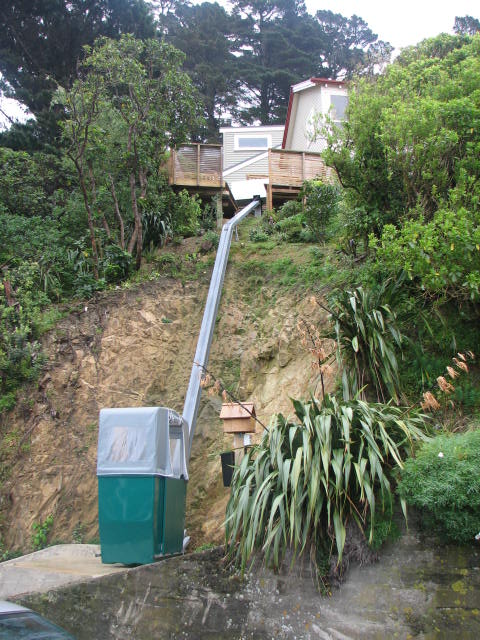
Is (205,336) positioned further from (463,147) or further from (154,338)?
(463,147)

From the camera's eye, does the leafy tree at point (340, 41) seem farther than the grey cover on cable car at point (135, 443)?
Result: Yes

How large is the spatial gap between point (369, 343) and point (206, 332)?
4103mm

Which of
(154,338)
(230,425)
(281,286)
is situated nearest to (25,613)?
(230,425)

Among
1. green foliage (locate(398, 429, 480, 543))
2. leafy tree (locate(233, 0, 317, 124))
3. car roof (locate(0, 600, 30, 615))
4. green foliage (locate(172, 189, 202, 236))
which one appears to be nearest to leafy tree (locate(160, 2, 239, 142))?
leafy tree (locate(233, 0, 317, 124))

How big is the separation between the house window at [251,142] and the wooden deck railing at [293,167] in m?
7.54

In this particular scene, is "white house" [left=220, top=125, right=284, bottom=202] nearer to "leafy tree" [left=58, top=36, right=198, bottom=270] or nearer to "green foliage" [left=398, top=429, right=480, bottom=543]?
"leafy tree" [left=58, top=36, right=198, bottom=270]

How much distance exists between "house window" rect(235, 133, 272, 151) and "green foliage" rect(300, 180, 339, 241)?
13.8 metres

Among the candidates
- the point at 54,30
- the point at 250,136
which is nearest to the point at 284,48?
the point at 250,136

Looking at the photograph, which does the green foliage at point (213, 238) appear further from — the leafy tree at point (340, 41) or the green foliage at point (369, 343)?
the leafy tree at point (340, 41)

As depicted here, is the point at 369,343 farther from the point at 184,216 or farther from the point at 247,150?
the point at 247,150

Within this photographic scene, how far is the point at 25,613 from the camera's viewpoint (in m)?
3.50

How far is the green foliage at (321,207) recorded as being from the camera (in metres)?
12.8

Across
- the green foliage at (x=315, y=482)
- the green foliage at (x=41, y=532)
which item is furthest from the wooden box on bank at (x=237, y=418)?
the green foliage at (x=41, y=532)

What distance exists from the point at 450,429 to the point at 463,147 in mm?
3928
